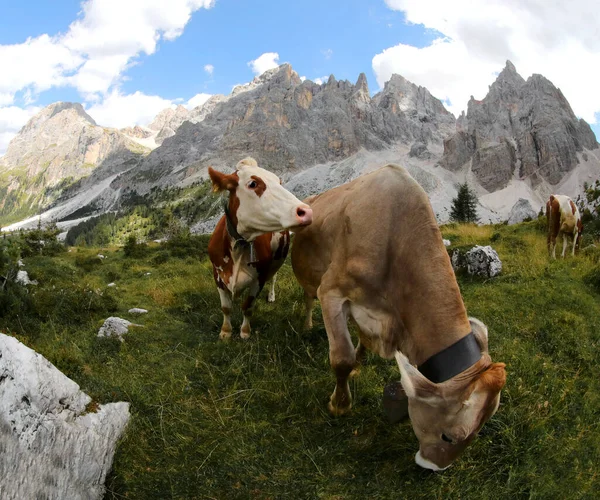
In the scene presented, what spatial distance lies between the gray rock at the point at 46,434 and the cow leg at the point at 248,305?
3.54m

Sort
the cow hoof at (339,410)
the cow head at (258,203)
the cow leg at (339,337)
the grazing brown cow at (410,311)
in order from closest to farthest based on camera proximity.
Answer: the grazing brown cow at (410,311) < the cow leg at (339,337) < the cow hoof at (339,410) < the cow head at (258,203)

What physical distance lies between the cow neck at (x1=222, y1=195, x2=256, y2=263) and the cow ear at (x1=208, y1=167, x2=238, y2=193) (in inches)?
13.0

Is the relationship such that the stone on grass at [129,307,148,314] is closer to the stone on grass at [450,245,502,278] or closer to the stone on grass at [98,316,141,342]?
the stone on grass at [98,316,141,342]

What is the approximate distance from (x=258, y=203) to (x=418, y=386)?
3.66m

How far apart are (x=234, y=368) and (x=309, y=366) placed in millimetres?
1135

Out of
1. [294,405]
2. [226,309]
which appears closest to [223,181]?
[226,309]

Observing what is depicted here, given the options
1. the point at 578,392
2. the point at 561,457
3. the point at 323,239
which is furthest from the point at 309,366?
the point at 578,392

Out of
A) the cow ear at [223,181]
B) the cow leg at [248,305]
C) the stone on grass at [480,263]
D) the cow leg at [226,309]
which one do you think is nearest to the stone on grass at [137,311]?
the cow leg at [226,309]

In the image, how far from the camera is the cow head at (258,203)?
575 cm

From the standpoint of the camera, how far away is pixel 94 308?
931 cm

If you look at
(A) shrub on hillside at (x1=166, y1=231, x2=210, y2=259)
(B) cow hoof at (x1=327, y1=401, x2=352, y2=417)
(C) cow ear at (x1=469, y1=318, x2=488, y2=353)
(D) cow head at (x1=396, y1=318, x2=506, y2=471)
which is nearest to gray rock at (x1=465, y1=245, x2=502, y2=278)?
(B) cow hoof at (x1=327, y1=401, x2=352, y2=417)

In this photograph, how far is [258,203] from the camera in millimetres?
6254

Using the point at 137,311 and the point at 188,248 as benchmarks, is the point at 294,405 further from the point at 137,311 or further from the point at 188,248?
the point at 188,248

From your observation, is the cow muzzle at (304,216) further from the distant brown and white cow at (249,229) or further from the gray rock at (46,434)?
the gray rock at (46,434)
